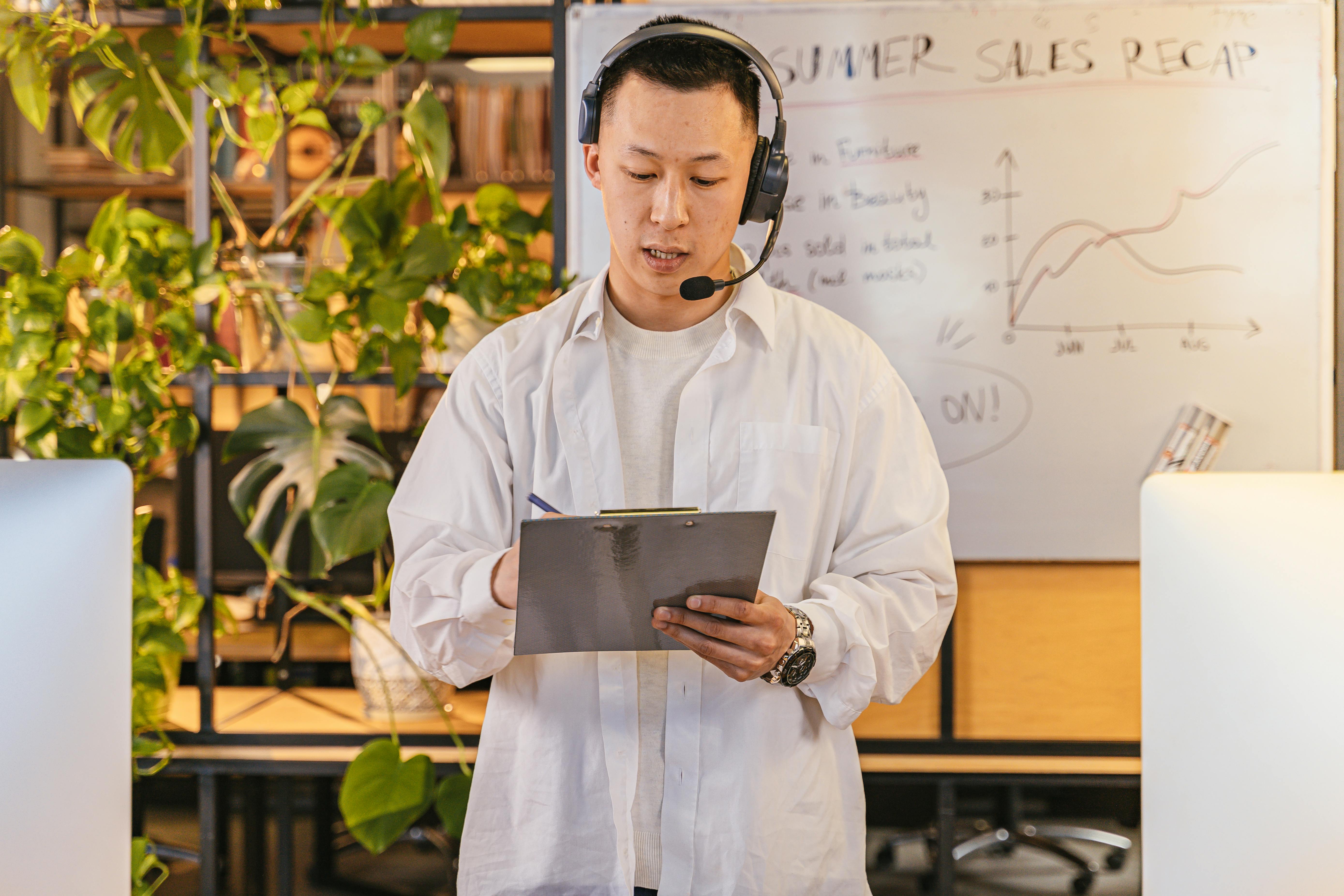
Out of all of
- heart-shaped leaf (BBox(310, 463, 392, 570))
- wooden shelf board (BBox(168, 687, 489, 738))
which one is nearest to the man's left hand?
heart-shaped leaf (BBox(310, 463, 392, 570))

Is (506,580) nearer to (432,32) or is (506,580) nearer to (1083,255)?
(432,32)

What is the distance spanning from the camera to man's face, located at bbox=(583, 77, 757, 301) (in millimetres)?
1132

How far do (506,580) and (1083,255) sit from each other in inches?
55.3

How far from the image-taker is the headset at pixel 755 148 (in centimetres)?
112

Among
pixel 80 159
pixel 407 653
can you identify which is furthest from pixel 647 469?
pixel 80 159

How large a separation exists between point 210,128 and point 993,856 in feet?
9.27

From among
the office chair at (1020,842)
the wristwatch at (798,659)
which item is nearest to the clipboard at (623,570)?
the wristwatch at (798,659)

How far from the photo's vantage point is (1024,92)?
1903 mm

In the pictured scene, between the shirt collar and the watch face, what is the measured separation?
0.40m

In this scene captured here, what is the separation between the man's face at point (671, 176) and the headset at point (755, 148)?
2 centimetres

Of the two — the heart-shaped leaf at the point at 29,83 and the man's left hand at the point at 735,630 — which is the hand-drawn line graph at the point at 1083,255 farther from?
the heart-shaped leaf at the point at 29,83

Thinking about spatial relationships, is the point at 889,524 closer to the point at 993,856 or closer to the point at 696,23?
the point at 696,23

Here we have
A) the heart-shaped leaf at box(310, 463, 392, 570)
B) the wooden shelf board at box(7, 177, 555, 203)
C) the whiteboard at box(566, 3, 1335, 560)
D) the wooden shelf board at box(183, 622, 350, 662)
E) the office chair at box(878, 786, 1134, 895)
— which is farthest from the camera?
the wooden shelf board at box(7, 177, 555, 203)

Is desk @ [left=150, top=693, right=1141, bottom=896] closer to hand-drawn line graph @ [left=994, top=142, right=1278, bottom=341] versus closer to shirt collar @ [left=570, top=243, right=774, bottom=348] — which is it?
hand-drawn line graph @ [left=994, top=142, right=1278, bottom=341]
